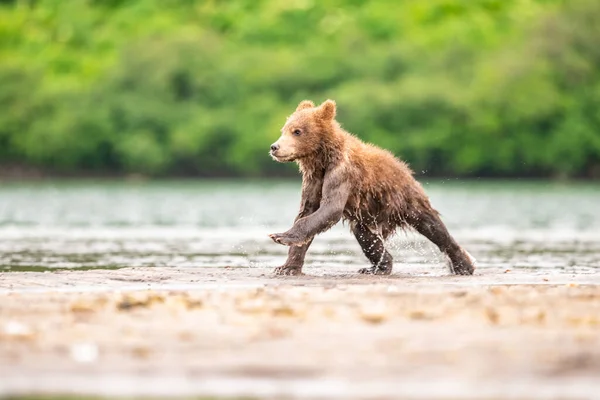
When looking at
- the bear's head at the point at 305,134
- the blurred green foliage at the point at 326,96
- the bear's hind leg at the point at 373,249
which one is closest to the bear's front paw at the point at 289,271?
the bear's hind leg at the point at 373,249

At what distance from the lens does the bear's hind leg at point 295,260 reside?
43.8 ft

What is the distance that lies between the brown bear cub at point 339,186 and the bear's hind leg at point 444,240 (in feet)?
0.10

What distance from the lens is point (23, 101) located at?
105375 millimetres

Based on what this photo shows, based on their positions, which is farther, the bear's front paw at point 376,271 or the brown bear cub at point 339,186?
the bear's front paw at point 376,271

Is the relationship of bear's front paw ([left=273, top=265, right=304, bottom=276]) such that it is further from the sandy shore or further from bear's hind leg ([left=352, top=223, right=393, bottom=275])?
the sandy shore

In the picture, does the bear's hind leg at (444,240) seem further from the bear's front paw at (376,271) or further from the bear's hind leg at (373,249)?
the bear's front paw at (376,271)

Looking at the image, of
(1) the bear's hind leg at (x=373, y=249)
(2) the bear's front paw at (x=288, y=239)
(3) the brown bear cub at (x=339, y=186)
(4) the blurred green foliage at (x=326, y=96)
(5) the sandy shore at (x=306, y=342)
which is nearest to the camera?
(5) the sandy shore at (x=306, y=342)

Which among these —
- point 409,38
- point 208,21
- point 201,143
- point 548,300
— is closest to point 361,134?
point 201,143

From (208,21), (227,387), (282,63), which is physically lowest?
(227,387)

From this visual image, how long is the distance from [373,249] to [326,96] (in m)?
87.9

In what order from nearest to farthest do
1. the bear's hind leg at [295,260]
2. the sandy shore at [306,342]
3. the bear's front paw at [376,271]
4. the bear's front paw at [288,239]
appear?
the sandy shore at [306,342] < the bear's front paw at [288,239] < the bear's hind leg at [295,260] < the bear's front paw at [376,271]

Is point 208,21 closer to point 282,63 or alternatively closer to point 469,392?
point 282,63

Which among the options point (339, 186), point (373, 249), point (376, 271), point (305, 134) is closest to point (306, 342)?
point (339, 186)

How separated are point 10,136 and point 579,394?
326 ft
